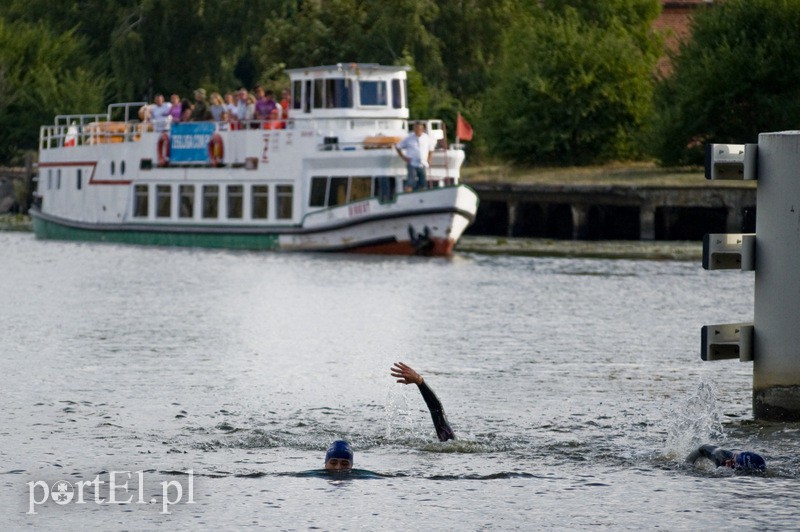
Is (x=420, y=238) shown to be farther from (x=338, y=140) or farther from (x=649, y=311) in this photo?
(x=649, y=311)

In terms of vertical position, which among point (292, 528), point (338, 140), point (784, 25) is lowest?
point (292, 528)

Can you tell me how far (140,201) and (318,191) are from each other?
736 cm

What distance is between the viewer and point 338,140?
46.8 metres

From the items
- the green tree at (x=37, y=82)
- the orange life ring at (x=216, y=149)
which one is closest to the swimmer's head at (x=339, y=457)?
the orange life ring at (x=216, y=149)

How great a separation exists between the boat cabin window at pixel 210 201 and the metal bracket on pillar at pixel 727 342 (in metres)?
35.1

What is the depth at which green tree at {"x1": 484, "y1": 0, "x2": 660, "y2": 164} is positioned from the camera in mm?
59250

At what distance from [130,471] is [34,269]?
2658 centimetres

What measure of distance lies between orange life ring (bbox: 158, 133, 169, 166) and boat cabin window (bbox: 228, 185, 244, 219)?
7.75 ft

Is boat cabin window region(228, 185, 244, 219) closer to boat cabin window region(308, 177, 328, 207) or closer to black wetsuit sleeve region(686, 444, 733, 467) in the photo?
boat cabin window region(308, 177, 328, 207)

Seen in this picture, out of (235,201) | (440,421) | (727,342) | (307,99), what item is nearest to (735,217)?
(307,99)

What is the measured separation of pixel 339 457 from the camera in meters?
13.7

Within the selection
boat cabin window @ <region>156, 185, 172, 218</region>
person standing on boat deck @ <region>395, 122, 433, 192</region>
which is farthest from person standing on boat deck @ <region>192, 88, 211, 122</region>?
person standing on boat deck @ <region>395, 122, 433, 192</region>

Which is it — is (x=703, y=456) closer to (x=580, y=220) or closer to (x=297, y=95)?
(x=297, y=95)

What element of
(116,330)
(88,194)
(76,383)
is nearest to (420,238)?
(88,194)
